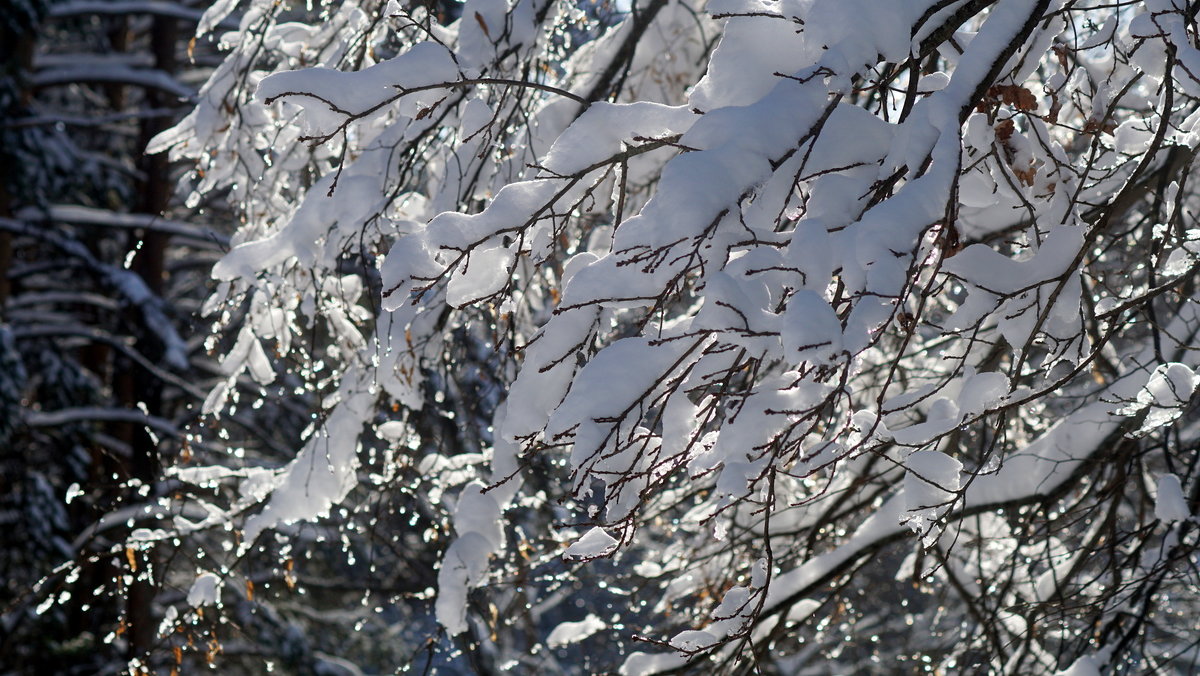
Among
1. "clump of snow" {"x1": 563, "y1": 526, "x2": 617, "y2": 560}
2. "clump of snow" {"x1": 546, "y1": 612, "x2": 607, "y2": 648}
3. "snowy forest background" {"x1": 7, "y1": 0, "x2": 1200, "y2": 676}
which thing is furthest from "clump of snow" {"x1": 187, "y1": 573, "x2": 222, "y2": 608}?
"clump of snow" {"x1": 563, "y1": 526, "x2": 617, "y2": 560}

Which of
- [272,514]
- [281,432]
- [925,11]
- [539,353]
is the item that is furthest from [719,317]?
[281,432]

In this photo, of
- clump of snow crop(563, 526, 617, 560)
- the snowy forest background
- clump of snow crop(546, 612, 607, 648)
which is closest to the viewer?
the snowy forest background

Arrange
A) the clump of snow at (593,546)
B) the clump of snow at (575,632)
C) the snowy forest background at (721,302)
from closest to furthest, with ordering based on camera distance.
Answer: the snowy forest background at (721,302) < the clump of snow at (593,546) < the clump of snow at (575,632)

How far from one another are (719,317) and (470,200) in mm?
1758

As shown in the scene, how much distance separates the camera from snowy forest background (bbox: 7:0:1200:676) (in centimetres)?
167

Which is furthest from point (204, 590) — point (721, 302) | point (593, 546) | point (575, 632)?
point (721, 302)

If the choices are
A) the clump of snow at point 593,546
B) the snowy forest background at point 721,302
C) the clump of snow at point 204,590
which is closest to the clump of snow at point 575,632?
the snowy forest background at point 721,302

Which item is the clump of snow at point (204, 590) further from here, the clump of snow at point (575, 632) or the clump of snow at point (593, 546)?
the clump of snow at point (593, 546)

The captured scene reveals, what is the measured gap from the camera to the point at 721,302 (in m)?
1.52

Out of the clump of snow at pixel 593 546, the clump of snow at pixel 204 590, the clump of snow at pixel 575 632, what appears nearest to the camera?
the clump of snow at pixel 593 546

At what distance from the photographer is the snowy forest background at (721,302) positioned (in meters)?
1.67

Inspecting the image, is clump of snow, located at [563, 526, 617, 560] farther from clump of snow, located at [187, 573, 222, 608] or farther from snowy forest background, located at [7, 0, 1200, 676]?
clump of snow, located at [187, 573, 222, 608]

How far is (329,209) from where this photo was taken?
3.03 metres

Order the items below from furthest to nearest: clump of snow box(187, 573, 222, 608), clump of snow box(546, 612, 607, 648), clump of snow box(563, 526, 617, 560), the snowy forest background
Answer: clump of snow box(546, 612, 607, 648), clump of snow box(187, 573, 222, 608), clump of snow box(563, 526, 617, 560), the snowy forest background
